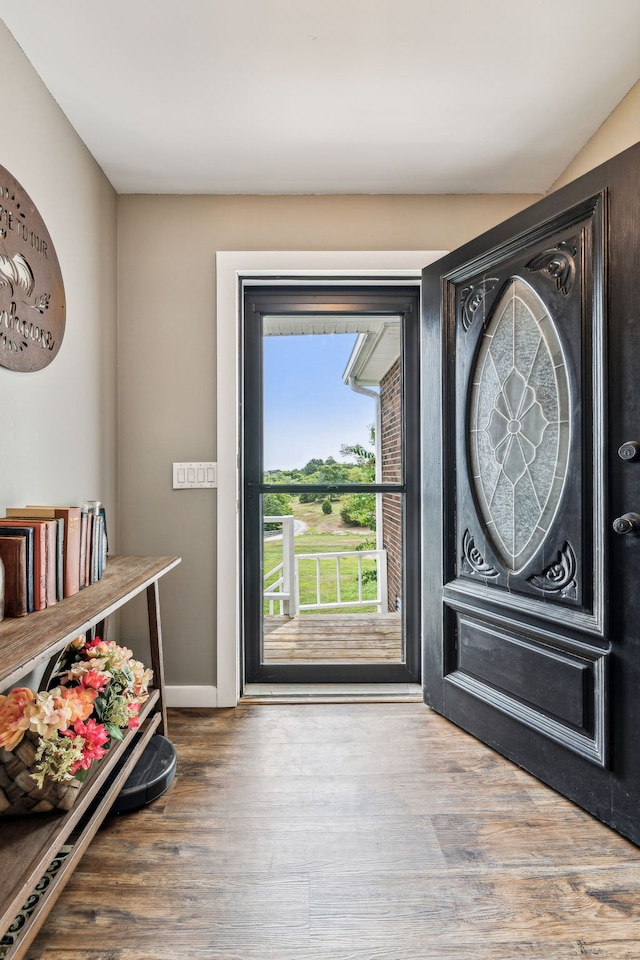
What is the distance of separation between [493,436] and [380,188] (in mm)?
1275

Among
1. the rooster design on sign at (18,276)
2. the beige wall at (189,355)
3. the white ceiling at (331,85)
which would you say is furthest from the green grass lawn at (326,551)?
the white ceiling at (331,85)

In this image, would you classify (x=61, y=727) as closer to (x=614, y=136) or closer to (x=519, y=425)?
(x=519, y=425)

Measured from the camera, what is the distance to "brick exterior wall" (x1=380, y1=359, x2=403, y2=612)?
2.58 m

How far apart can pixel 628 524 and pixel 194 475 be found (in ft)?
5.66

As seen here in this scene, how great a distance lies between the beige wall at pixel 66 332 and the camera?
5.08 ft

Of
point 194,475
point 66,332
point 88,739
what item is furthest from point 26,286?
point 88,739

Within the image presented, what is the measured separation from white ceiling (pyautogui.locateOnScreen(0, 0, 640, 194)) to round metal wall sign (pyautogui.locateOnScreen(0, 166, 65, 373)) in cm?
26

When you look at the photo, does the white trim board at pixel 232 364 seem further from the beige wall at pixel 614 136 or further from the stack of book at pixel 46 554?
the stack of book at pixel 46 554

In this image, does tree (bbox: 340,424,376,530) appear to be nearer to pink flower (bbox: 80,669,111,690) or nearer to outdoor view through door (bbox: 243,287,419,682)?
outdoor view through door (bbox: 243,287,419,682)

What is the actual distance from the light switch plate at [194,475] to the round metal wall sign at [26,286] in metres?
0.76

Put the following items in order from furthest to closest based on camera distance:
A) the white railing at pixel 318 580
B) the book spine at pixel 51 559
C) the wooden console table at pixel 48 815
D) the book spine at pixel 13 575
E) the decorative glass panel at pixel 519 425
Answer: the white railing at pixel 318 580 → the decorative glass panel at pixel 519 425 → the book spine at pixel 51 559 → the book spine at pixel 13 575 → the wooden console table at pixel 48 815

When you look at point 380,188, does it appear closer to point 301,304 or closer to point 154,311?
point 301,304

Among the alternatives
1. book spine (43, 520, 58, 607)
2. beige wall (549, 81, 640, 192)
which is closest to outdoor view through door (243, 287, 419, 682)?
beige wall (549, 81, 640, 192)

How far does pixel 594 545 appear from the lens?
1602mm
